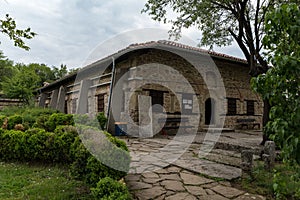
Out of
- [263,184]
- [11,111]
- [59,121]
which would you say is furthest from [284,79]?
[11,111]

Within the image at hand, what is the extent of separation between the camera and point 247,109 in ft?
42.1

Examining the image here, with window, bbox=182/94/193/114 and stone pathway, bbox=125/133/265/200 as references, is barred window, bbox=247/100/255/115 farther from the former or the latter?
stone pathway, bbox=125/133/265/200

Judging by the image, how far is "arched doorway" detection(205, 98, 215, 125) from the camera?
11641 millimetres

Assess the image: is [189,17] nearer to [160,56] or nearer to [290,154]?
[160,56]

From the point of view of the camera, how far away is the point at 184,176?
145 inches

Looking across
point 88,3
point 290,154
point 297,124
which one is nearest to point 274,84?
point 297,124

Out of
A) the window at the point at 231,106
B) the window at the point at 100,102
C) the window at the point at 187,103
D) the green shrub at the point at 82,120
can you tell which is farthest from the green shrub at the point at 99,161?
the window at the point at 231,106

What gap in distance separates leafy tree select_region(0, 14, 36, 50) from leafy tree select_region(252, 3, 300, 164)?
1930 millimetres

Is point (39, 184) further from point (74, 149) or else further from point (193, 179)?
point (193, 179)

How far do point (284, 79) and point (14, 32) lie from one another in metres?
2.09

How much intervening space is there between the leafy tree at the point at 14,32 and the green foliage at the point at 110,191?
163cm

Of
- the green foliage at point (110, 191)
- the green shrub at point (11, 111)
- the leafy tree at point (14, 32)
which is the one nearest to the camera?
the leafy tree at point (14, 32)

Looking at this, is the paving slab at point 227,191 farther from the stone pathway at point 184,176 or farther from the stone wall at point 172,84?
the stone wall at point 172,84

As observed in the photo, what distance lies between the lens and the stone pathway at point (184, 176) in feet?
9.71
